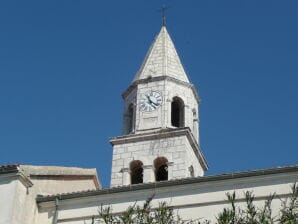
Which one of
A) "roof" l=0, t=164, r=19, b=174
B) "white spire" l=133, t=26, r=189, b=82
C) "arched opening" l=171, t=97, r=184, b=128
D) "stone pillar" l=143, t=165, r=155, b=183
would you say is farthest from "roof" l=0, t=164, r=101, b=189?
"white spire" l=133, t=26, r=189, b=82

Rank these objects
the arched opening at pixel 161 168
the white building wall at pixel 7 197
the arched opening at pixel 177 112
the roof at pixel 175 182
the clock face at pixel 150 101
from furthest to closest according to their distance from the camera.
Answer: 1. the arched opening at pixel 177 112
2. the clock face at pixel 150 101
3. the arched opening at pixel 161 168
4. the white building wall at pixel 7 197
5. the roof at pixel 175 182

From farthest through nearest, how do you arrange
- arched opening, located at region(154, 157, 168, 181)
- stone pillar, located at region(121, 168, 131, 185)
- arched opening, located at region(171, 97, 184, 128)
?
arched opening, located at region(171, 97, 184, 128)
arched opening, located at region(154, 157, 168, 181)
stone pillar, located at region(121, 168, 131, 185)

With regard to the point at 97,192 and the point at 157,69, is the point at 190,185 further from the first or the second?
the point at 157,69

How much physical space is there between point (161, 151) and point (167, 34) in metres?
8.48

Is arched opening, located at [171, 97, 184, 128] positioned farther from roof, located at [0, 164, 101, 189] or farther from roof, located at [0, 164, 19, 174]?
roof, located at [0, 164, 19, 174]

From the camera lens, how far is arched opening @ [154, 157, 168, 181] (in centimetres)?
2688

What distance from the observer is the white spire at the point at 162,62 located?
29594mm

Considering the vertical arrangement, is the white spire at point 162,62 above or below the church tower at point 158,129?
above

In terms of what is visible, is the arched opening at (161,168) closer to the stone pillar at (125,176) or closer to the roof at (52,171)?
the stone pillar at (125,176)

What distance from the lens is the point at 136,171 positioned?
27.4 meters

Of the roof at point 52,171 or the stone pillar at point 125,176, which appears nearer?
the roof at point 52,171

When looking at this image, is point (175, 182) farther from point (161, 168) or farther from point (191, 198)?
point (161, 168)

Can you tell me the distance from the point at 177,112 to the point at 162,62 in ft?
8.65

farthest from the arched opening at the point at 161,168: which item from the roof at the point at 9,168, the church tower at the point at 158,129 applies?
the roof at the point at 9,168
